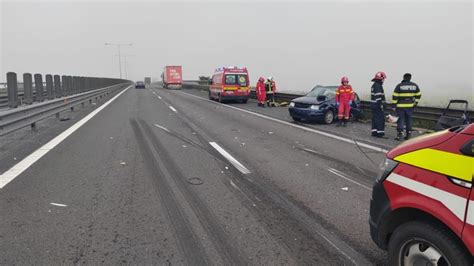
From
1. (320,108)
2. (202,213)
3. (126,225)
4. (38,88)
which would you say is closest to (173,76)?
(38,88)

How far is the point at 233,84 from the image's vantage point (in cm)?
2595

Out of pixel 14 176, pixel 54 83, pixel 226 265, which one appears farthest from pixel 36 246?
pixel 54 83

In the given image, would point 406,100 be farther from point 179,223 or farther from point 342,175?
point 179,223

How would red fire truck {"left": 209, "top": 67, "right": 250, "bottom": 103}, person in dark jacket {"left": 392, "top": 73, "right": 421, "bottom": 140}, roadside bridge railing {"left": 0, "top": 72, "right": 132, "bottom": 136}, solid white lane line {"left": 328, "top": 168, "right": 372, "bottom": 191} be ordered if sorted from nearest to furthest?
solid white lane line {"left": 328, "top": 168, "right": 372, "bottom": 191}
roadside bridge railing {"left": 0, "top": 72, "right": 132, "bottom": 136}
person in dark jacket {"left": 392, "top": 73, "right": 421, "bottom": 140}
red fire truck {"left": 209, "top": 67, "right": 250, "bottom": 103}

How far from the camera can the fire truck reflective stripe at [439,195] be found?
2.51 metres

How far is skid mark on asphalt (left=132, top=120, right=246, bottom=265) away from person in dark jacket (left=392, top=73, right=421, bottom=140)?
646 centimetres

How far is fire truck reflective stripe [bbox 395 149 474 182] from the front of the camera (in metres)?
2.52

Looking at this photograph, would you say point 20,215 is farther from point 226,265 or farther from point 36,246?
point 226,265

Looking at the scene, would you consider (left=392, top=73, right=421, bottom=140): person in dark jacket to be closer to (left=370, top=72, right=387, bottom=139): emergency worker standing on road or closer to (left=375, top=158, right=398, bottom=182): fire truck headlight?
(left=370, top=72, right=387, bottom=139): emergency worker standing on road

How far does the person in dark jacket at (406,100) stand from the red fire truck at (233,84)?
1547cm

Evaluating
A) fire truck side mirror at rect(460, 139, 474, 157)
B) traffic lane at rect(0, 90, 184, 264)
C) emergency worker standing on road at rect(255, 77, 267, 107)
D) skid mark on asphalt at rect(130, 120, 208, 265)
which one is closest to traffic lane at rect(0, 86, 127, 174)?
traffic lane at rect(0, 90, 184, 264)

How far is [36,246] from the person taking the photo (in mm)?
3906

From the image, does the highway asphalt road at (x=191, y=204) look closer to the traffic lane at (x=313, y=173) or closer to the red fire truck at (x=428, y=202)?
the traffic lane at (x=313, y=173)

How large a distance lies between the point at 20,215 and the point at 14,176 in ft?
6.61
